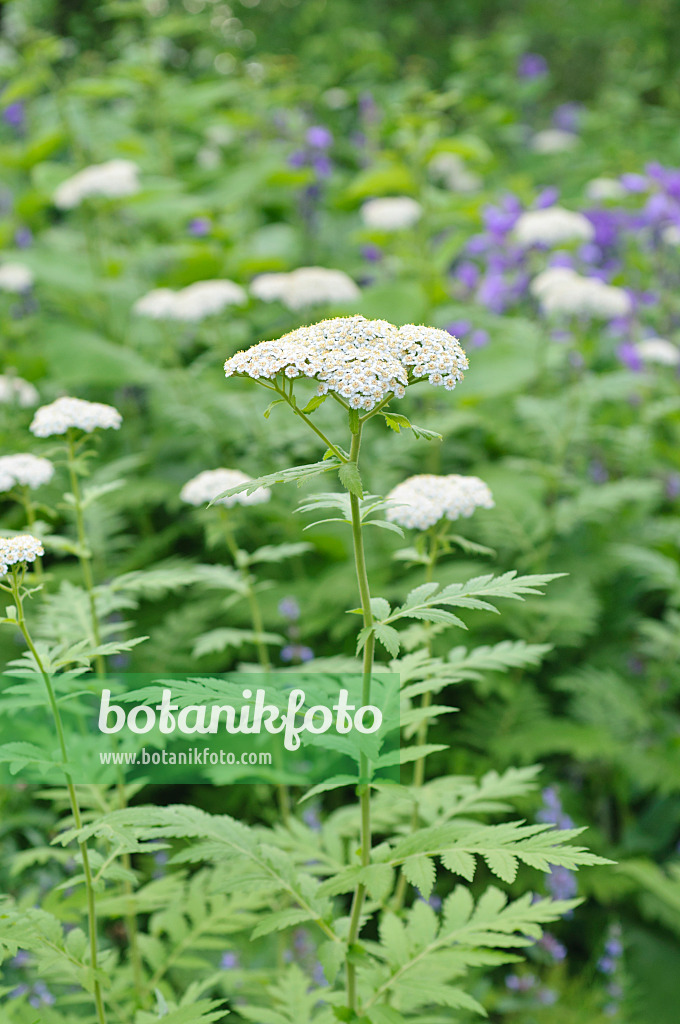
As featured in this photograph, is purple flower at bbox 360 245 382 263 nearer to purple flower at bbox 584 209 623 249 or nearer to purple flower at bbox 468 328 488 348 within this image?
purple flower at bbox 468 328 488 348

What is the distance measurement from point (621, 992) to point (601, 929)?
39 centimetres

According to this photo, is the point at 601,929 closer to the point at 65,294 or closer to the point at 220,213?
the point at 65,294

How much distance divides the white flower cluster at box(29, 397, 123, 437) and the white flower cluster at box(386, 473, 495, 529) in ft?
1.89

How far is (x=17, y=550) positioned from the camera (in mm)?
1244

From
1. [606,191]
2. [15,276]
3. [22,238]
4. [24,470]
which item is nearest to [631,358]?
[606,191]

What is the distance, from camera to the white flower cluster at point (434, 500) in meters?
1.58

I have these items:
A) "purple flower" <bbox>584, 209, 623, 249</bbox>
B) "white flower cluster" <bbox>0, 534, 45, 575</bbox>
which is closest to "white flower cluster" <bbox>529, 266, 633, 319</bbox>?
"purple flower" <bbox>584, 209, 623, 249</bbox>

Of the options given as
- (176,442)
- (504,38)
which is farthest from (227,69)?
(176,442)

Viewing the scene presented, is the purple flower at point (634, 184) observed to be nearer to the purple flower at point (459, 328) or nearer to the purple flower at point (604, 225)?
the purple flower at point (604, 225)

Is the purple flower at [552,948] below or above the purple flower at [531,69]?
below

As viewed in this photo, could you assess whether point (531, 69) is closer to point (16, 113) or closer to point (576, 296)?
point (16, 113)

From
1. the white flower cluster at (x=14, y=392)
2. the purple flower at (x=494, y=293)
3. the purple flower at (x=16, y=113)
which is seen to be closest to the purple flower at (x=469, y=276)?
the purple flower at (x=494, y=293)

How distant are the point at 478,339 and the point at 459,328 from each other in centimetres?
12

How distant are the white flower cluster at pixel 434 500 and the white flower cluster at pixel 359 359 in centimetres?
41
